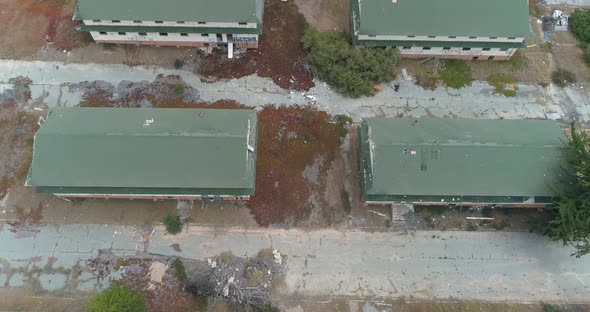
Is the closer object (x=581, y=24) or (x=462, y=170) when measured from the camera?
(x=462, y=170)

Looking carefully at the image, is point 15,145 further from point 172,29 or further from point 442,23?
point 442,23

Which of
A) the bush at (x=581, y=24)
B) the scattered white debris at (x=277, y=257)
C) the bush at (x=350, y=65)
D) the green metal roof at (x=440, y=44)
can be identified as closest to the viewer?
the scattered white debris at (x=277, y=257)

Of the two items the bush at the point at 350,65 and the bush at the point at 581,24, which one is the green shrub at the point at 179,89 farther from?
the bush at the point at 581,24

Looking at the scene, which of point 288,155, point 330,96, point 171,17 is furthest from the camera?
point 330,96

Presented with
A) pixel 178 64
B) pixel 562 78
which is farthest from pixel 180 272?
pixel 562 78

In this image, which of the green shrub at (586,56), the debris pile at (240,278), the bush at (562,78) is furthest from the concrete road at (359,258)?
the green shrub at (586,56)

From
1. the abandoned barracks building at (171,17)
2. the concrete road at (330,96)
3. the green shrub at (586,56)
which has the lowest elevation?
the concrete road at (330,96)
